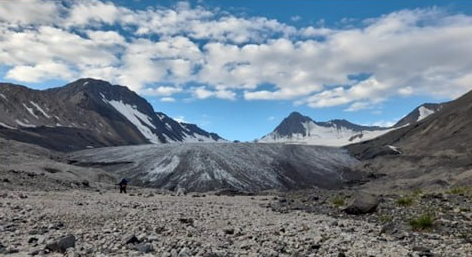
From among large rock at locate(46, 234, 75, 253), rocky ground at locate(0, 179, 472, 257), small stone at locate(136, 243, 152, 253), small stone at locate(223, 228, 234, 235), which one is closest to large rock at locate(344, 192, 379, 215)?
rocky ground at locate(0, 179, 472, 257)

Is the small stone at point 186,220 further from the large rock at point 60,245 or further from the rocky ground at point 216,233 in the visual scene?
the large rock at point 60,245

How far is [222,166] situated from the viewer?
91688 millimetres

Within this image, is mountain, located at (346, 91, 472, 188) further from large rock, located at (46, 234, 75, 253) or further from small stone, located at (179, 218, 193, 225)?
large rock, located at (46, 234, 75, 253)

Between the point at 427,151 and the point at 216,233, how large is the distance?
110136 mm

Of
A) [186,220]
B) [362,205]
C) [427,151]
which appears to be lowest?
[362,205]

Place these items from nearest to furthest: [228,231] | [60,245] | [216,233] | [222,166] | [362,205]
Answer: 1. [60,245]
2. [216,233]
3. [228,231]
4. [362,205]
5. [222,166]

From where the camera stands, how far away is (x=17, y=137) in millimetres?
157125

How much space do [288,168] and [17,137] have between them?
325ft

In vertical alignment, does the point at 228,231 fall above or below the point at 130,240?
below

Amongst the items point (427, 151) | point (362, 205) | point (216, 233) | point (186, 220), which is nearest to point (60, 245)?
point (216, 233)

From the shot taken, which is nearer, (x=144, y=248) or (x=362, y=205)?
(x=144, y=248)

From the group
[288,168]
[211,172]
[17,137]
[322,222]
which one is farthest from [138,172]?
[17,137]

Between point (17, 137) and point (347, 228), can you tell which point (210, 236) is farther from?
point (17, 137)

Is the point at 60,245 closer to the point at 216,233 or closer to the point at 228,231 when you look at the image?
the point at 216,233
